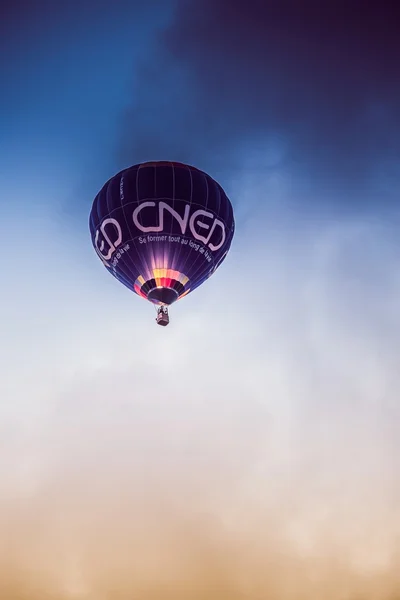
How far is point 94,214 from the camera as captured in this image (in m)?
28.2

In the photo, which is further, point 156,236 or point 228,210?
point 228,210

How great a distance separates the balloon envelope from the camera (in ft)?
87.0

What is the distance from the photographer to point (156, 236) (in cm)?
2647

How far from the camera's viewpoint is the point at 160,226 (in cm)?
2642

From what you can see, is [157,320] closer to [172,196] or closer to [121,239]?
[121,239]

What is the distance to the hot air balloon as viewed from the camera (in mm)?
26516

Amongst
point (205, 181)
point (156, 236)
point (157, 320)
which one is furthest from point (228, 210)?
point (157, 320)

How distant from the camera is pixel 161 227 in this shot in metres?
26.4

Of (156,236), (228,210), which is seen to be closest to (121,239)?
(156,236)

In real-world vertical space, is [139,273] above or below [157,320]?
above

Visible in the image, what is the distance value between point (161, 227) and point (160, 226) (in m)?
0.07

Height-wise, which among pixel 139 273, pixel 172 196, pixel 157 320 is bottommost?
pixel 157 320

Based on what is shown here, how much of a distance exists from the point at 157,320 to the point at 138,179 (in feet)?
22.5

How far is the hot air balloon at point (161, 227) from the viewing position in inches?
1044
